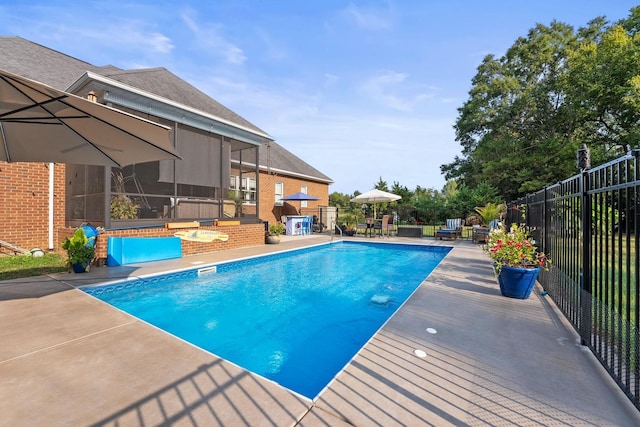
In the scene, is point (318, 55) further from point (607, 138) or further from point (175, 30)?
point (607, 138)

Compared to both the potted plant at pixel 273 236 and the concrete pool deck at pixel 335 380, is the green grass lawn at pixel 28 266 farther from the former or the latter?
the potted plant at pixel 273 236

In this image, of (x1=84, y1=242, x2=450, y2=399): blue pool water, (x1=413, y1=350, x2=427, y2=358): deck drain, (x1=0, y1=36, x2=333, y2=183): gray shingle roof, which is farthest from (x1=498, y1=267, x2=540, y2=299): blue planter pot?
(x1=0, y1=36, x2=333, y2=183): gray shingle roof

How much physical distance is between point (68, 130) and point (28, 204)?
5.29 m

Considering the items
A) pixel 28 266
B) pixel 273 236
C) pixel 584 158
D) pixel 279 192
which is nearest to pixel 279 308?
pixel 584 158

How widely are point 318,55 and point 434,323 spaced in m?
11.5

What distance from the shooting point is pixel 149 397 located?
2086 millimetres

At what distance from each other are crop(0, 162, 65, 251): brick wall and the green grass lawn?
0.67m

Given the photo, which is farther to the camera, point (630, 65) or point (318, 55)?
point (630, 65)

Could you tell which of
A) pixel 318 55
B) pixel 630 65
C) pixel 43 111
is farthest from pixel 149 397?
pixel 630 65

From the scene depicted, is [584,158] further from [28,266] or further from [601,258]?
[28,266]

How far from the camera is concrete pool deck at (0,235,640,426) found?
190cm

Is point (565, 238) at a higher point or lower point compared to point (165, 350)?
higher

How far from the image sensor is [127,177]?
408 inches

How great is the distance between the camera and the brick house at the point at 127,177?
7.34 m
